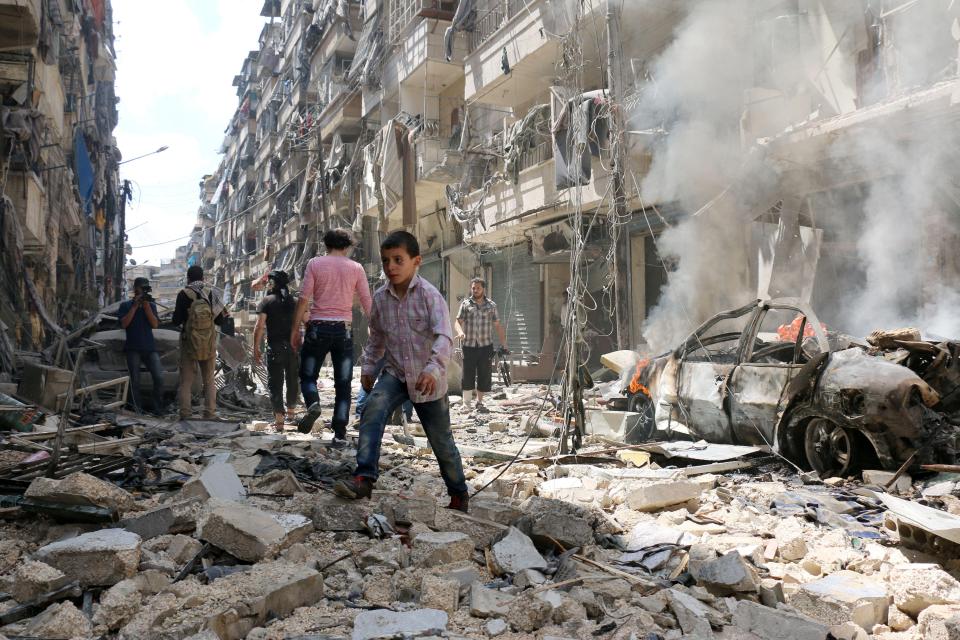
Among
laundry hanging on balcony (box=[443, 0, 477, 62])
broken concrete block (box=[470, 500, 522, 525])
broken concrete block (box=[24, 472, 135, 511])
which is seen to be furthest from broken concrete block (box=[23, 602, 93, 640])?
laundry hanging on balcony (box=[443, 0, 477, 62])

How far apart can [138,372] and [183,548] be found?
666 cm

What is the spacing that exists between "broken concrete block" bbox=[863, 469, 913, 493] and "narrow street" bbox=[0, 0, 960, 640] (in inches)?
1.0

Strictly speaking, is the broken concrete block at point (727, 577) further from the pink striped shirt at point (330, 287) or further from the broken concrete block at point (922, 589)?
the pink striped shirt at point (330, 287)

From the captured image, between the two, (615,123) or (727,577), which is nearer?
(727,577)

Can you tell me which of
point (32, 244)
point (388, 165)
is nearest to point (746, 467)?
point (32, 244)

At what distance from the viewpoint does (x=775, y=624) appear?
263cm

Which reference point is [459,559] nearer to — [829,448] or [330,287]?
[330,287]

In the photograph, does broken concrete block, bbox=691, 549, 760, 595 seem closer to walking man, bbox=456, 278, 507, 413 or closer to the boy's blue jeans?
the boy's blue jeans

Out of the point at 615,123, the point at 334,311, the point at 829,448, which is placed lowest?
the point at 829,448

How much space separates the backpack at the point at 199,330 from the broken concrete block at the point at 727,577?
20.1 ft

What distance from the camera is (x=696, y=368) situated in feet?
22.9

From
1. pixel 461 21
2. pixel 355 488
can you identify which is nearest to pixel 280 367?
pixel 355 488

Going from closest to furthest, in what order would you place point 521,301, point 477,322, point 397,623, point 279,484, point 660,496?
point 397,623, point 279,484, point 660,496, point 477,322, point 521,301

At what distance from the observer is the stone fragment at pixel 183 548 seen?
3.06m
